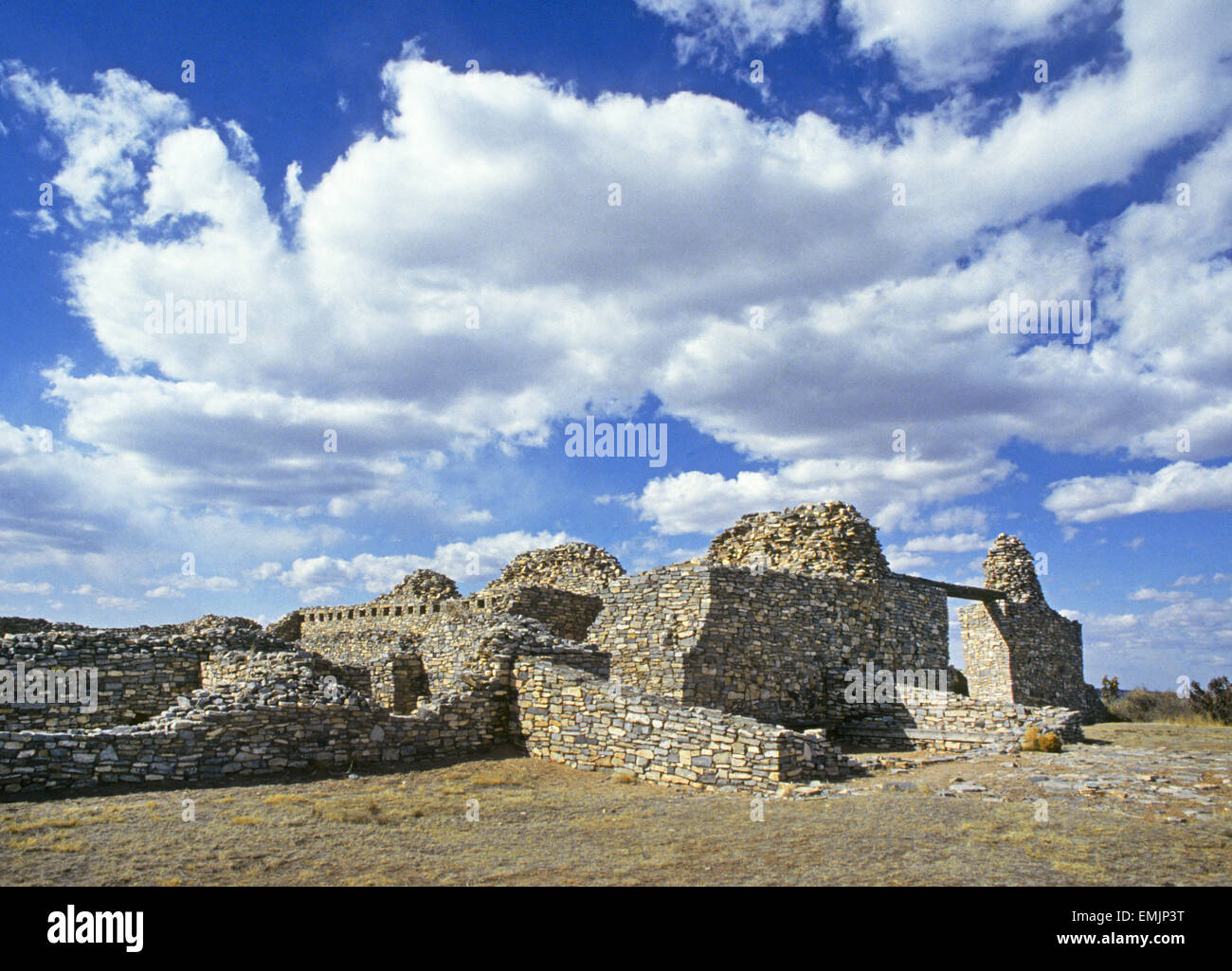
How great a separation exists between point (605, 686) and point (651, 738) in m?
1.69

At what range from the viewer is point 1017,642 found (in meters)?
31.6

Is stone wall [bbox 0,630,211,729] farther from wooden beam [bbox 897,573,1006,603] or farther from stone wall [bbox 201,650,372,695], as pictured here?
wooden beam [bbox 897,573,1006,603]

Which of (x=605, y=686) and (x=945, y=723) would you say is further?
(x=945, y=723)

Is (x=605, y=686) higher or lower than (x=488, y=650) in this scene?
lower

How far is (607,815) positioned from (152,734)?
7437 millimetres

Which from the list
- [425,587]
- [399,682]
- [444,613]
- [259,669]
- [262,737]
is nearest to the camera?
[262,737]

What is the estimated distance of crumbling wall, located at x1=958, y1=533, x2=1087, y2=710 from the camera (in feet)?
103

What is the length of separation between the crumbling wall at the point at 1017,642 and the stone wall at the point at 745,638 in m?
12.3

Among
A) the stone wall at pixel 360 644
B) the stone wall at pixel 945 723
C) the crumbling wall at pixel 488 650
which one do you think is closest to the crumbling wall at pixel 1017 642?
the stone wall at pixel 945 723

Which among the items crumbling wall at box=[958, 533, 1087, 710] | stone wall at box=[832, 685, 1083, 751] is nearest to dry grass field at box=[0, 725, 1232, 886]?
stone wall at box=[832, 685, 1083, 751]

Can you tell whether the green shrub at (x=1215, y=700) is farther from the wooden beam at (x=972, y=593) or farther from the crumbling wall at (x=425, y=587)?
the crumbling wall at (x=425, y=587)

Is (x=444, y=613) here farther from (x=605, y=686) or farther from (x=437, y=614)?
(x=605, y=686)

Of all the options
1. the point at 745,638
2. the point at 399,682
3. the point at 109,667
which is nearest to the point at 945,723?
the point at 745,638

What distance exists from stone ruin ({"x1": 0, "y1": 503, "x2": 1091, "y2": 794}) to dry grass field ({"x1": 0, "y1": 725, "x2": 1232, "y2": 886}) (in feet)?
2.85
